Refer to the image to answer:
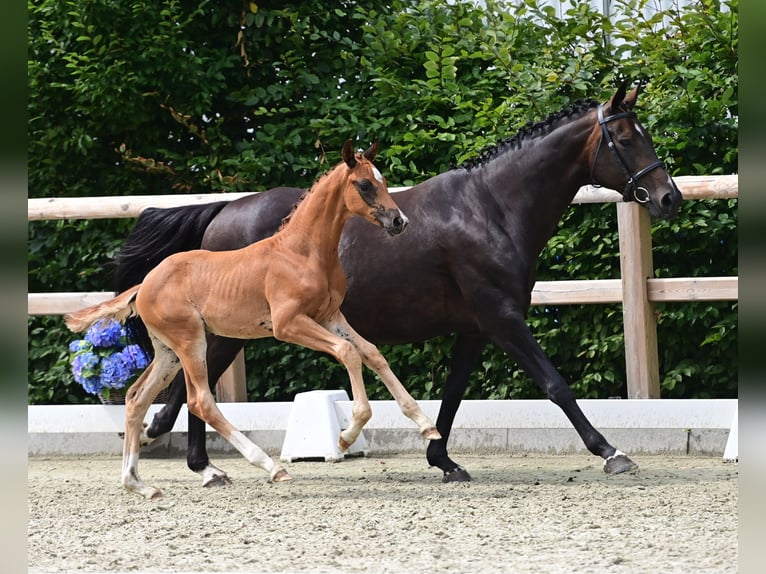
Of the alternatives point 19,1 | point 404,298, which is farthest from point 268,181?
point 19,1

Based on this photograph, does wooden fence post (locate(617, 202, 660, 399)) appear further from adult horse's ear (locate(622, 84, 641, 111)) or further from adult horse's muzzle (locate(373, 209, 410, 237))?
adult horse's muzzle (locate(373, 209, 410, 237))

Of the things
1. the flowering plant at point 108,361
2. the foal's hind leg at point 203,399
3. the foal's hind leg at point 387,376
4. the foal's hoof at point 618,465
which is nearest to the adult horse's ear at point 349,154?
the foal's hind leg at point 387,376

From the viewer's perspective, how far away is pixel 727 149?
22.0ft

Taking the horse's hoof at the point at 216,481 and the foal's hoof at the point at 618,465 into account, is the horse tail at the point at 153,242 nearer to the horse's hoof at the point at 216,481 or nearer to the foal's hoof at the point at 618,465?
the horse's hoof at the point at 216,481

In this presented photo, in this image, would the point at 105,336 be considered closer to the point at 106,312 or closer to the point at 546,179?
Result: the point at 106,312

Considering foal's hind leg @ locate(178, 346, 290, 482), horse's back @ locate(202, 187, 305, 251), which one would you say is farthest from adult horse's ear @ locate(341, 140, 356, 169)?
foal's hind leg @ locate(178, 346, 290, 482)

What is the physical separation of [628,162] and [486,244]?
2.60 ft

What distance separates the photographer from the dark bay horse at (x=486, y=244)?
5094 millimetres

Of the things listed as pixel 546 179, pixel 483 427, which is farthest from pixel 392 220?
pixel 483 427

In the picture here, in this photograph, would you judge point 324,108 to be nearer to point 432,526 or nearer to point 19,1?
point 432,526

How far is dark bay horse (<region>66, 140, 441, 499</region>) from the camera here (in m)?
4.74

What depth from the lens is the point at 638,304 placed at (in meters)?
6.32

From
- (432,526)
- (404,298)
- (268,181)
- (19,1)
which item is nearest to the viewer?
(19,1)

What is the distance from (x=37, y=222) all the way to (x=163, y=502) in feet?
13.2
